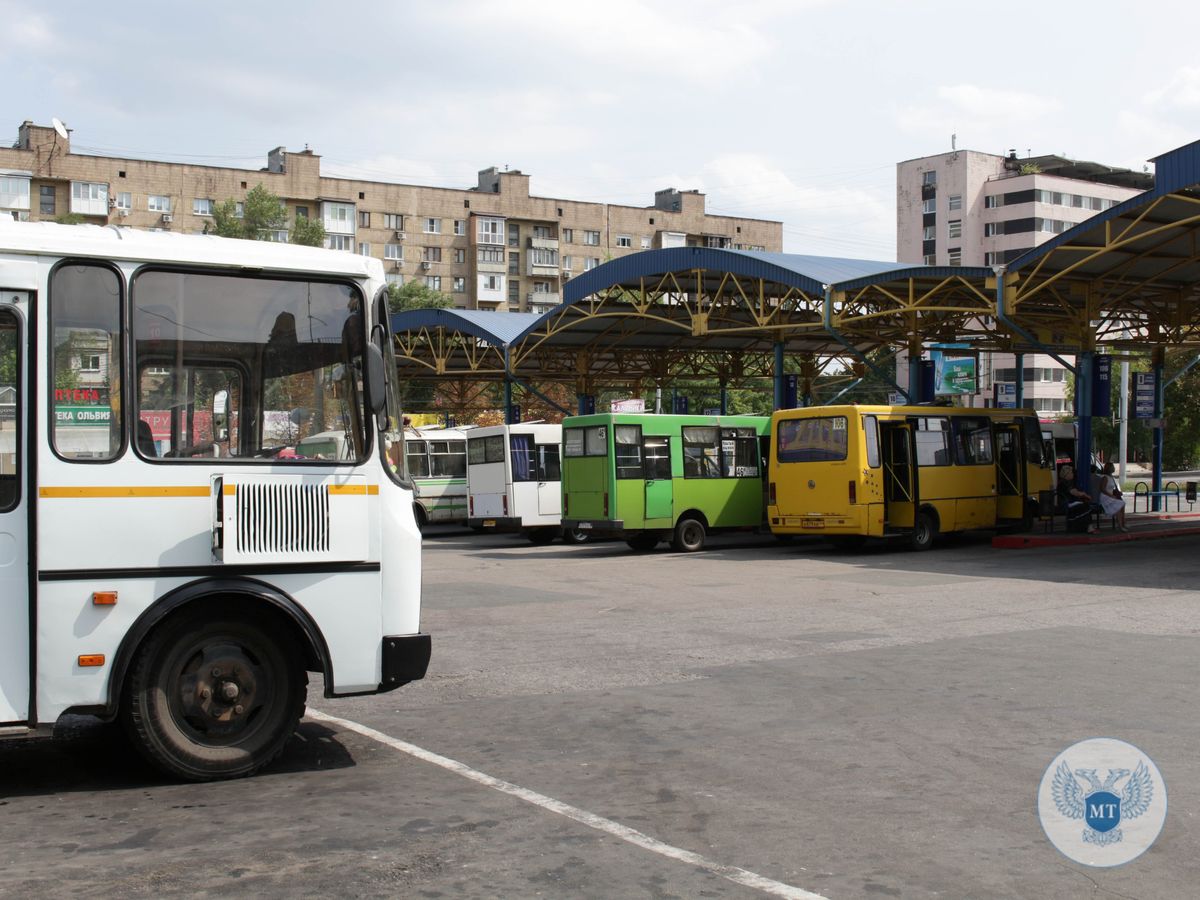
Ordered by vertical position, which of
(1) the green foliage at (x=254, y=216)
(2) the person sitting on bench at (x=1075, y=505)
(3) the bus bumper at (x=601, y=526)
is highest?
(1) the green foliage at (x=254, y=216)

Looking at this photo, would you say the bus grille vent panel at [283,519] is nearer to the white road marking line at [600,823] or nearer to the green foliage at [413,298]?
the white road marking line at [600,823]

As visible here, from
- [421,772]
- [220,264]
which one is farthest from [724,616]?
[220,264]

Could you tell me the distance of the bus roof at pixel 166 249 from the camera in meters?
6.70

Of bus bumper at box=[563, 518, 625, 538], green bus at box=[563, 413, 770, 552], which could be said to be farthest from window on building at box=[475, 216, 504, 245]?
bus bumper at box=[563, 518, 625, 538]

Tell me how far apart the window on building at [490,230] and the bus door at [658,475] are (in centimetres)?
7055

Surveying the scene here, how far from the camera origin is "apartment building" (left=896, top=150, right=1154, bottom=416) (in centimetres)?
9556

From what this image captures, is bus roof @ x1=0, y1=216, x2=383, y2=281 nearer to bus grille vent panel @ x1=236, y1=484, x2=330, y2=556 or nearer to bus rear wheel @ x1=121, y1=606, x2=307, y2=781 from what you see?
bus grille vent panel @ x1=236, y1=484, x2=330, y2=556

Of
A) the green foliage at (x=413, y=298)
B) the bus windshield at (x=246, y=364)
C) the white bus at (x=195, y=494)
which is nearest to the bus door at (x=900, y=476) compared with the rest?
the white bus at (x=195, y=494)

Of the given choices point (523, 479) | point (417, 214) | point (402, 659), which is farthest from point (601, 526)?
point (417, 214)

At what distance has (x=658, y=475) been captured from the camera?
2523 centimetres

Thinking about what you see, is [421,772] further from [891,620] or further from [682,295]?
[682,295]

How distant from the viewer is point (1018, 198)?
315 feet

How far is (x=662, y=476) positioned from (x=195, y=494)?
18670 millimetres

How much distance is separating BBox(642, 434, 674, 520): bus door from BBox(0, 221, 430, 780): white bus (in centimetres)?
1772
